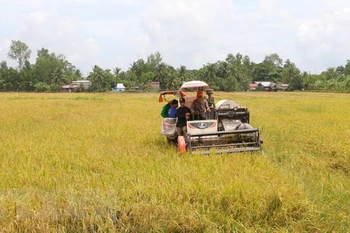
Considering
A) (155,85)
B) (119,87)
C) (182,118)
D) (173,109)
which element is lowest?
(119,87)

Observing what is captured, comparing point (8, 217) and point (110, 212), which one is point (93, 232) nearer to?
point (110, 212)

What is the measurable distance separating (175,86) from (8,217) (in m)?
57.6

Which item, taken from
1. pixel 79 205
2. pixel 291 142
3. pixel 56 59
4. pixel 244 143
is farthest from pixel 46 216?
pixel 56 59

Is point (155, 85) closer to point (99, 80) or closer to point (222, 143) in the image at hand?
point (99, 80)

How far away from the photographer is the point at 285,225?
3525 mm

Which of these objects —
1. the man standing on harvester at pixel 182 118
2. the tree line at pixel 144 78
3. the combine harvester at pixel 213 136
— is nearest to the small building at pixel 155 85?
the tree line at pixel 144 78

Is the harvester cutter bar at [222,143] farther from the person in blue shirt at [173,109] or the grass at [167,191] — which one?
the person in blue shirt at [173,109]

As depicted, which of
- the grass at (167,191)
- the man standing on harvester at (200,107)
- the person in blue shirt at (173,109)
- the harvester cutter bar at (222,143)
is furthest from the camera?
the person in blue shirt at (173,109)

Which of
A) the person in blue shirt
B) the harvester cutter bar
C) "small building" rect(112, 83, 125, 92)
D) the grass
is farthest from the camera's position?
"small building" rect(112, 83, 125, 92)

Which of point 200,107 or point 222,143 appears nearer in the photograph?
point 222,143

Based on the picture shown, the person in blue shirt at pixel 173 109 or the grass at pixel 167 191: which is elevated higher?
the person in blue shirt at pixel 173 109

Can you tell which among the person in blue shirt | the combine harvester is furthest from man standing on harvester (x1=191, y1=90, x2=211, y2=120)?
the person in blue shirt

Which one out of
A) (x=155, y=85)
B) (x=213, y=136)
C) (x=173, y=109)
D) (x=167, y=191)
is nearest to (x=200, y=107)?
(x=173, y=109)

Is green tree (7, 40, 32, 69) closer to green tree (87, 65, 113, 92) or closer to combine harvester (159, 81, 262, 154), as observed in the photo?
green tree (87, 65, 113, 92)
